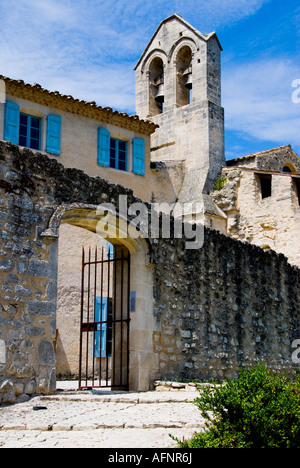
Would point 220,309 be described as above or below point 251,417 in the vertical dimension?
above

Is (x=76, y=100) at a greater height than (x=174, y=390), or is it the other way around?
(x=76, y=100)

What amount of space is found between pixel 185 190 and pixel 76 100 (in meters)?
6.23

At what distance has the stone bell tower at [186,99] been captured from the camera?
21906 mm

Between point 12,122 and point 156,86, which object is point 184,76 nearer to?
point 156,86

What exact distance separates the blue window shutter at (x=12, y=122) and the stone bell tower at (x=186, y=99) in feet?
24.3

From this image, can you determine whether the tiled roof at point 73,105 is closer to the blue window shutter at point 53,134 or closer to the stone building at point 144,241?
the stone building at point 144,241

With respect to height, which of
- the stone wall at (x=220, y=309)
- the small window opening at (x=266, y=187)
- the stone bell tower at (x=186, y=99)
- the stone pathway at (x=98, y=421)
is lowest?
the stone pathway at (x=98, y=421)

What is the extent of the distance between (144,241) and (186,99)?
14866 millimetres

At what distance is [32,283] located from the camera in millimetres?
7680

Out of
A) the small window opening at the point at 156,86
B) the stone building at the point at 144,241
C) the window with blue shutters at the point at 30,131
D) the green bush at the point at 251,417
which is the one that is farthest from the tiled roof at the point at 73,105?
the green bush at the point at 251,417

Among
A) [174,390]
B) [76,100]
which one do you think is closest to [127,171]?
[76,100]

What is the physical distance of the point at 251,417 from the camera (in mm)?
4809

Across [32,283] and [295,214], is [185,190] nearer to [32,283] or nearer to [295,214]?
[295,214]

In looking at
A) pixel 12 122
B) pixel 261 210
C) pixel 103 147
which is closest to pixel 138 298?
pixel 12 122
